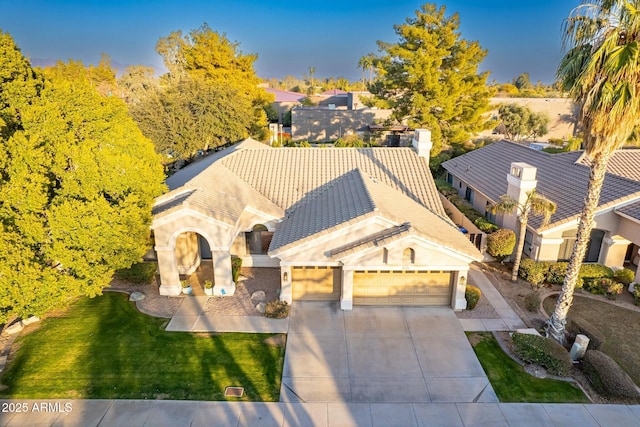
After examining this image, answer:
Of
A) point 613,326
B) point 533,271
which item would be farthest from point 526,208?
point 613,326

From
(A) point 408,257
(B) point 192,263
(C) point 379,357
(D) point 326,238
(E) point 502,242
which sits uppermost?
(D) point 326,238

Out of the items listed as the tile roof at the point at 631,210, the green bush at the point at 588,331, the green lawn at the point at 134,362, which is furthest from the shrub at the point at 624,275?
the green lawn at the point at 134,362

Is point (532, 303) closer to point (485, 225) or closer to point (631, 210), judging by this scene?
point (485, 225)

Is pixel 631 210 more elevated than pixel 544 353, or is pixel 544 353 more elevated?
pixel 631 210

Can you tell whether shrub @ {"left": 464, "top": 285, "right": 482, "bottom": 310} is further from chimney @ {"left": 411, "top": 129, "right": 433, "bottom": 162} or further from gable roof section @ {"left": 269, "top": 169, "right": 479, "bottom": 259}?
chimney @ {"left": 411, "top": 129, "right": 433, "bottom": 162}

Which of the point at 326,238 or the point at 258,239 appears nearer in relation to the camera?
the point at 326,238

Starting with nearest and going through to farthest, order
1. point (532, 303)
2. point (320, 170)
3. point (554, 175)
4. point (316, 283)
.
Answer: point (532, 303)
point (316, 283)
point (554, 175)
point (320, 170)

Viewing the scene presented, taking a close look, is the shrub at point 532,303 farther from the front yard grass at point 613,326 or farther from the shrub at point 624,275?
the shrub at point 624,275

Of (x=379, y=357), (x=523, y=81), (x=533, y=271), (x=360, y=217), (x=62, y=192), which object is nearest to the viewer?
(x=379, y=357)
